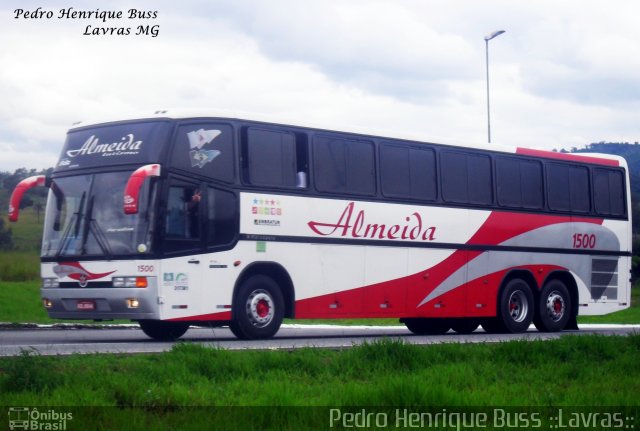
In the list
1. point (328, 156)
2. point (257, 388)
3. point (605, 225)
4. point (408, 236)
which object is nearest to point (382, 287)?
point (408, 236)

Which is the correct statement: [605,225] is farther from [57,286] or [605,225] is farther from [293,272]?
[57,286]

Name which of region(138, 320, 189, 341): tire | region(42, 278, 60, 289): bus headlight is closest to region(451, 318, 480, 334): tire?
region(138, 320, 189, 341): tire

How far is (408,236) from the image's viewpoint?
20656 mm

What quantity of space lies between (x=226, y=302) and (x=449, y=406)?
8808 millimetres

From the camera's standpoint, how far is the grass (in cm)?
898

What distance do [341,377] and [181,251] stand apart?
621cm

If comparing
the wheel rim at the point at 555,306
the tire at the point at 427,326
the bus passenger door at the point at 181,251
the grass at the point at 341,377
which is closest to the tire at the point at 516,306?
the wheel rim at the point at 555,306

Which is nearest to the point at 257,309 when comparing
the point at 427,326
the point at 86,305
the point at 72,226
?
the point at 86,305

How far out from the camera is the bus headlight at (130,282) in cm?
1655

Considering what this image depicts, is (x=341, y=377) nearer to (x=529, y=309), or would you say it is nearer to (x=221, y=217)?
(x=221, y=217)

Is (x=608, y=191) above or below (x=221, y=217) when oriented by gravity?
above

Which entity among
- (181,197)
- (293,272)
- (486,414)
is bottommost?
(486,414)

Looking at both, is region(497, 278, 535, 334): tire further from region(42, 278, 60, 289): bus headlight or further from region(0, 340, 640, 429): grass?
region(42, 278, 60, 289): bus headlight

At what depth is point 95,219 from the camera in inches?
674
